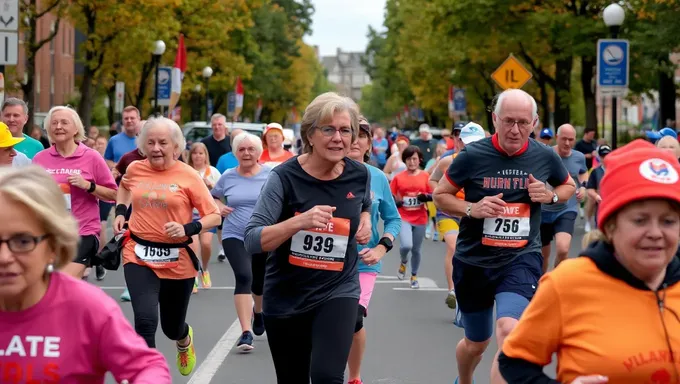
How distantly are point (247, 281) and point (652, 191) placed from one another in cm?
Result: 785

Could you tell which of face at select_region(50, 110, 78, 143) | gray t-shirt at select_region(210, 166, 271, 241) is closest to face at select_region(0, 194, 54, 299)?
face at select_region(50, 110, 78, 143)

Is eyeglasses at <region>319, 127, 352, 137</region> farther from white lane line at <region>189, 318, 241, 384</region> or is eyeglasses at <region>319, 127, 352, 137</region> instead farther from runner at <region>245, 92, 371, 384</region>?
white lane line at <region>189, 318, 241, 384</region>

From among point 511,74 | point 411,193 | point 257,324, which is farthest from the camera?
point 511,74

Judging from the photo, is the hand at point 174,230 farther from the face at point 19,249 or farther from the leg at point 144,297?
the face at point 19,249

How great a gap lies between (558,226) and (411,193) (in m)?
2.55

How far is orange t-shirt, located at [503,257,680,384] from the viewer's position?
366 cm

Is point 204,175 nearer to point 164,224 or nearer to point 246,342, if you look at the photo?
point 246,342

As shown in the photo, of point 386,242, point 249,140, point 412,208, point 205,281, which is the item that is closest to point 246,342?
point 249,140

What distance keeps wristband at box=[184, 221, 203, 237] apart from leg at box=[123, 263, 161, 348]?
35cm

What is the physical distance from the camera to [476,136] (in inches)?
440

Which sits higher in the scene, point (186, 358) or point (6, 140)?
point (6, 140)

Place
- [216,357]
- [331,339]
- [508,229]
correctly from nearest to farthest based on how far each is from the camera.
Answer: [331,339], [508,229], [216,357]

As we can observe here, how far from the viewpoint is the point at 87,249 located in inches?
394

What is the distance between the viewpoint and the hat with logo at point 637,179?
352 cm
